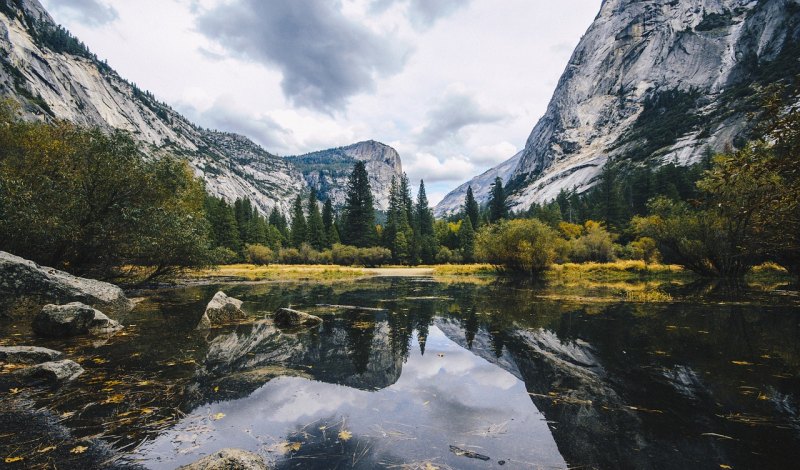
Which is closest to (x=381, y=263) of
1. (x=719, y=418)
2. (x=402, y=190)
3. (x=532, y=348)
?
(x=402, y=190)

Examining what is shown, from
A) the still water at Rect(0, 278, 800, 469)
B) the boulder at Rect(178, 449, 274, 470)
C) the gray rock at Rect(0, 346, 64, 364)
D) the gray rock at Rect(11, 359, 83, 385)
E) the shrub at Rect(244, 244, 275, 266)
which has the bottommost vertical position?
the still water at Rect(0, 278, 800, 469)

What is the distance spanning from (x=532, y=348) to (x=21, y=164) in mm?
26004

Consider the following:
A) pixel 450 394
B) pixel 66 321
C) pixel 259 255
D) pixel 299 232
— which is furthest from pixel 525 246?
pixel 299 232

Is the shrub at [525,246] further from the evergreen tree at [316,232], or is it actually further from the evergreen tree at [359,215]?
the evergreen tree at [316,232]

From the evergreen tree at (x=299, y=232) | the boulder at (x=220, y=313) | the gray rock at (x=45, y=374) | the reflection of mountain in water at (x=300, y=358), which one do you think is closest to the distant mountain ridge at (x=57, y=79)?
the evergreen tree at (x=299, y=232)

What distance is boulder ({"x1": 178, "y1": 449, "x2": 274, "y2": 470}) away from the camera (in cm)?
399

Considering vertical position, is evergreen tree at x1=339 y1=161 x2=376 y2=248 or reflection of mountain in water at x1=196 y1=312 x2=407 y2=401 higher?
evergreen tree at x1=339 y1=161 x2=376 y2=248

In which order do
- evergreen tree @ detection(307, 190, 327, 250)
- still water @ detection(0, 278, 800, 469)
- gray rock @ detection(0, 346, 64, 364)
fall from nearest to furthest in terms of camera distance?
1. still water @ detection(0, 278, 800, 469)
2. gray rock @ detection(0, 346, 64, 364)
3. evergreen tree @ detection(307, 190, 327, 250)

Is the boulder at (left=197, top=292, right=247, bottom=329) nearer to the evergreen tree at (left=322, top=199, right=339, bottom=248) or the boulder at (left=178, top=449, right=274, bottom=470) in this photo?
the boulder at (left=178, top=449, right=274, bottom=470)

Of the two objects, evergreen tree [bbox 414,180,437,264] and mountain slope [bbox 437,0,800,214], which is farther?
mountain slope [bbox 437,0,800,214]

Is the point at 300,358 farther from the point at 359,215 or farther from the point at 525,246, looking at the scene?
the point at 359,215

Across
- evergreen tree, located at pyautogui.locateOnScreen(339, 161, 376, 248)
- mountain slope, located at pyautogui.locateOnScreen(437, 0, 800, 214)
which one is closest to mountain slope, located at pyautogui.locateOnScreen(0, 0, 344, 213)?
evergreen tree, located at pyautogui.locateOnScreen(339, 161, 376, 248)

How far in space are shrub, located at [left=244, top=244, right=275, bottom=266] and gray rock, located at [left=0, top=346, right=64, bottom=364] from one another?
6224 cm

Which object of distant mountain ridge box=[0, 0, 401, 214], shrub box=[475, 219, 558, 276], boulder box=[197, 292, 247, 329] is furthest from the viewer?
distant mountain ridge box=[0, 0, 401, 214]
